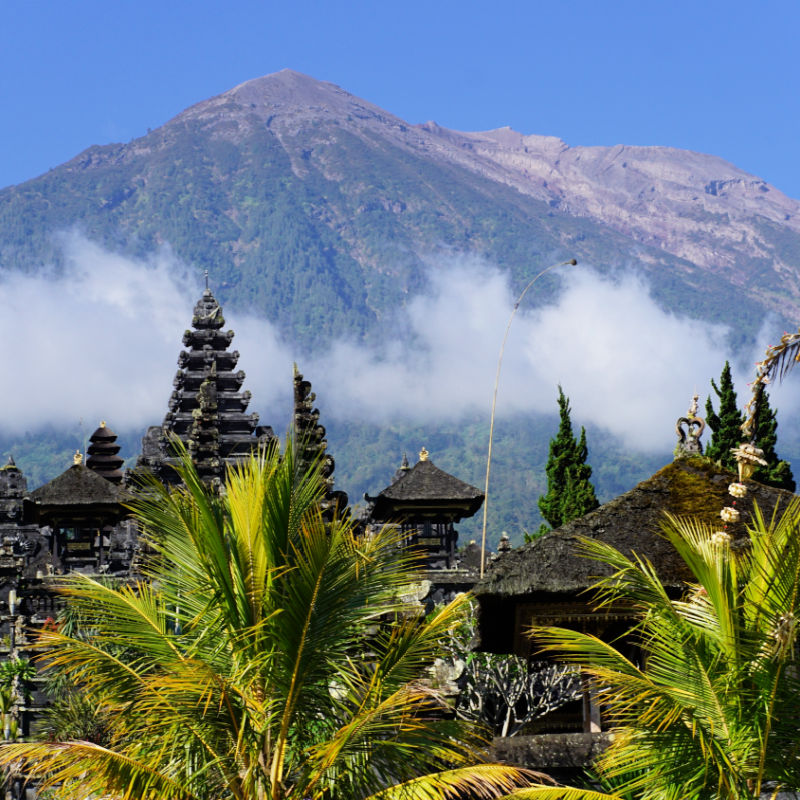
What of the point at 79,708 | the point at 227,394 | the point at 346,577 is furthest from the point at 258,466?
the point at 227,394

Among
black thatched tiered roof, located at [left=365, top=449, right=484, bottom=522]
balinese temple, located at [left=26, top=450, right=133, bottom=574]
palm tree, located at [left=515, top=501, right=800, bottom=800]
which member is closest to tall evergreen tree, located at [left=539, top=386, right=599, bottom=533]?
black thatched tiered roof, located at [left=365, top=449, right=484, bottom=522]

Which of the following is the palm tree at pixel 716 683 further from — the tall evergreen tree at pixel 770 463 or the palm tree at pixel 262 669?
the tall evergreen tree at pixel 770 463

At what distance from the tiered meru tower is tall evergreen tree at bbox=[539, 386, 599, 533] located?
10788 mm

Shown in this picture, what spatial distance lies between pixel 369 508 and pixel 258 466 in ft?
126

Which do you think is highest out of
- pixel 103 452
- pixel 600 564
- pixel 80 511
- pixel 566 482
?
pixel 600 564

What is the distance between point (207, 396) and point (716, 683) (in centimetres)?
4068

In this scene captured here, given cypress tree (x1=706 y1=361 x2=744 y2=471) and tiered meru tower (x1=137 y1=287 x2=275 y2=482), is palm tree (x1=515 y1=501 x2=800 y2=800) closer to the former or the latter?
cypress tree (x1=706 y1=361 x2=744 y2=471)

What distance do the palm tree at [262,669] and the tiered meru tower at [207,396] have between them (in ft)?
117

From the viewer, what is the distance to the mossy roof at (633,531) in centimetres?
1386

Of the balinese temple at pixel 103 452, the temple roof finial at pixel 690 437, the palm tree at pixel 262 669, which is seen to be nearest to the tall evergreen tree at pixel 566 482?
the temple roof finial at pixel 690 437

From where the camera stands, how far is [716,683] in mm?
10953

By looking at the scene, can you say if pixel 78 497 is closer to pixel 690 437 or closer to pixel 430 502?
pixel 430 502

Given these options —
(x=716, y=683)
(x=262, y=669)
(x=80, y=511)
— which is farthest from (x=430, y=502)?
(x=716, y=683)

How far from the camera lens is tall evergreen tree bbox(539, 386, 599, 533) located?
46.5 m
